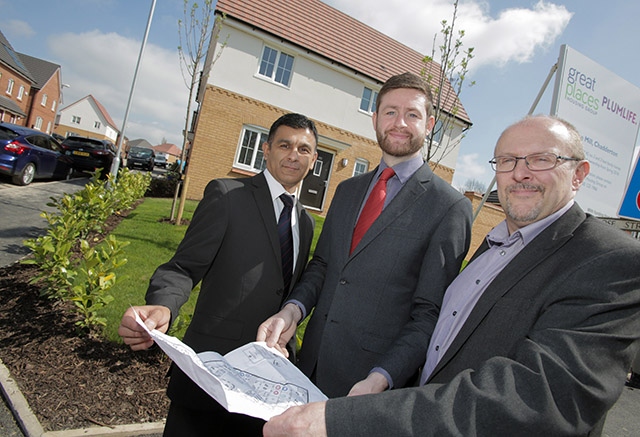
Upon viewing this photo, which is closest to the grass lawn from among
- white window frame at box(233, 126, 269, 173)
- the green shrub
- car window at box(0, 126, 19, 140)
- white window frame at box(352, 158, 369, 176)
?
the green shrub

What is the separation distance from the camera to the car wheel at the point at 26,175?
11.1 m

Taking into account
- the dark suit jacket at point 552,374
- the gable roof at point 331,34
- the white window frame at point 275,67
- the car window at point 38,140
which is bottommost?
the dark suit jacket at point 552,374

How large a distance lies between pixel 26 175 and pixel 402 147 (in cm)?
1343

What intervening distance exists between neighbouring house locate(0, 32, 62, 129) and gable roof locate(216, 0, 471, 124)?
3331 cm

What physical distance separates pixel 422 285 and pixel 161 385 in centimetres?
272

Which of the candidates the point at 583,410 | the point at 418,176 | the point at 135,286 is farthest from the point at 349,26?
the point at 583,410

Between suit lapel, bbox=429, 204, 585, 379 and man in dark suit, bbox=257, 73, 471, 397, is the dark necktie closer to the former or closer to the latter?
man in dark suit, bbox=257, 73, 471, 397

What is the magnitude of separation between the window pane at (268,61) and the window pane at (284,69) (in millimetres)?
273

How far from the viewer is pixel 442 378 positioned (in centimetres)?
150

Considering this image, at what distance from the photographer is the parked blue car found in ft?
35.1

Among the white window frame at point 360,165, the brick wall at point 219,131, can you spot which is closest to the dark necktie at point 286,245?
the brick wall at point 219,131

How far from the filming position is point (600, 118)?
4.02 m

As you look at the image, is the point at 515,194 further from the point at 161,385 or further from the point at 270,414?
the point at 161,385

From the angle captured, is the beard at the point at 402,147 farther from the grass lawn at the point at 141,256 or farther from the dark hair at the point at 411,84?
the grass lawn at the point at 141,256
